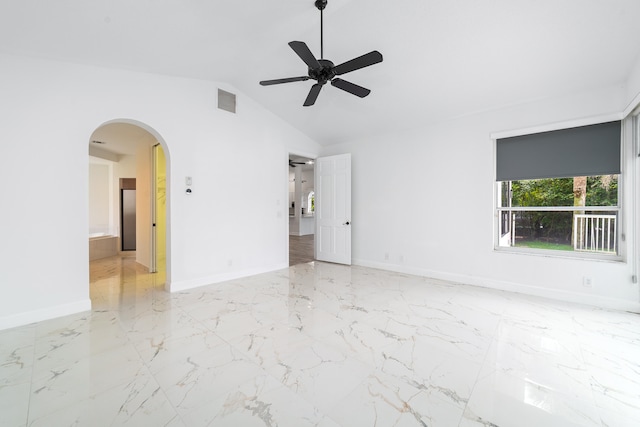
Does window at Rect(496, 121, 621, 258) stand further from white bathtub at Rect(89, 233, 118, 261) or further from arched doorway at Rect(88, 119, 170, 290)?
white bathtub at Rect(89, 233, 118, 261)

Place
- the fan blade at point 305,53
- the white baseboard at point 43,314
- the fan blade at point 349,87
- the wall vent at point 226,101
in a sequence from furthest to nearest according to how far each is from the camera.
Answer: the wall vent at point 226,101
the fan blade at point 349,87
the white baseboard at point 43,314
the fan blade at point 305,53

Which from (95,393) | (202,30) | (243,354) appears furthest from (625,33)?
(95,393)

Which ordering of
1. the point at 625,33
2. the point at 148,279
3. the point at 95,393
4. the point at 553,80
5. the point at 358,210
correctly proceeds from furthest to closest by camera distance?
the point at 358,210
the point at 148,279
the point at 553,80
the point at 625,33
the point at 95,393

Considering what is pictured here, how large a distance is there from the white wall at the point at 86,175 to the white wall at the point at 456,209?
2013mm

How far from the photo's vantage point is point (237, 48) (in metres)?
3.46

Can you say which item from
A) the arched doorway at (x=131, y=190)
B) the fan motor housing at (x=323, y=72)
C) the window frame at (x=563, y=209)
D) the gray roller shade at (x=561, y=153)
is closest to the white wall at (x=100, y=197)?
the arched doorway at (x=131, y=190)

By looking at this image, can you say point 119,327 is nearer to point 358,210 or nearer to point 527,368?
point 527,368

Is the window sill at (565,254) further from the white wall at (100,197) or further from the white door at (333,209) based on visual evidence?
the white wall at (100,197)

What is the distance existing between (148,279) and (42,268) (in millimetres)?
1731

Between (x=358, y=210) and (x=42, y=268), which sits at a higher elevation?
(x=358, y=210)

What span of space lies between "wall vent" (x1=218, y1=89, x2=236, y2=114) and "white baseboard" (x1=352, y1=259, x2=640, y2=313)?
3.97m

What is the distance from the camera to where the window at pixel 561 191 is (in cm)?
339

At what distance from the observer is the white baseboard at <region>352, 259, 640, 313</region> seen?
10.6 feet

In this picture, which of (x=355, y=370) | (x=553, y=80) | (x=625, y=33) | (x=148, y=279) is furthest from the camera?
(x=148, y=279)
